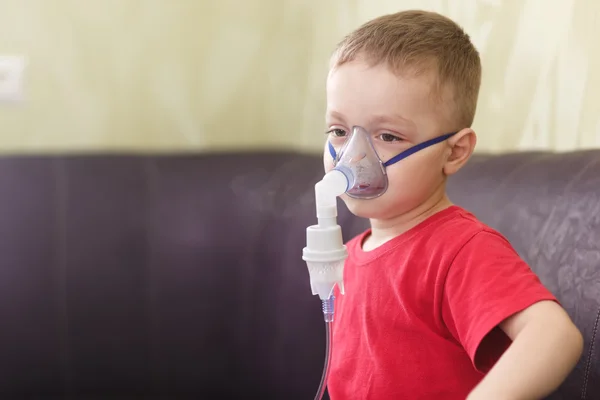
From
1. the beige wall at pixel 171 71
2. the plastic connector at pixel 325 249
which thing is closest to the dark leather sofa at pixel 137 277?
the beige wall at pixel 171 71

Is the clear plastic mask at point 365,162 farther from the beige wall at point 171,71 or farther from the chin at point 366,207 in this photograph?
the beige wall at point 171,71

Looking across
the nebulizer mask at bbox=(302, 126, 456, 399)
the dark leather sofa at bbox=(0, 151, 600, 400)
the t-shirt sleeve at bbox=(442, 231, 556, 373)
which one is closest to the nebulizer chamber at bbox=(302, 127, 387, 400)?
the nebulizer mask at bbox=(302, 126, 456, 399)

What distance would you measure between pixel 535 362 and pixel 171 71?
1.55 m

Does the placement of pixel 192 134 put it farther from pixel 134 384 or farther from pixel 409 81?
pixel 409 81

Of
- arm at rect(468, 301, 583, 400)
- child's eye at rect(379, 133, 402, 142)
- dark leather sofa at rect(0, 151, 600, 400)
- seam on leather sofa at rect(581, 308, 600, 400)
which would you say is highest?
child's eye at rect(379, 133, 402, 142)

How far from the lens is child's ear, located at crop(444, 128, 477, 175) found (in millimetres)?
926

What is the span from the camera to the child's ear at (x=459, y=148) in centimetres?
93

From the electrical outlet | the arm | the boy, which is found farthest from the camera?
the electrical outlet

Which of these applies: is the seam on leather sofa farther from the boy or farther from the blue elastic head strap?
the blue elastic head strap

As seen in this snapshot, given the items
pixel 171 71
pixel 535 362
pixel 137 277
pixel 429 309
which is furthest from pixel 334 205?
pixel 171 71

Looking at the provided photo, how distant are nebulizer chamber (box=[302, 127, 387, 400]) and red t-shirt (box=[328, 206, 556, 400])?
0.06 m

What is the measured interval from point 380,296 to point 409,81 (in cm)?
26

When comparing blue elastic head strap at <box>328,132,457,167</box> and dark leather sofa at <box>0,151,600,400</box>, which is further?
dark leather sofa at <box>0,151,600,400</box>

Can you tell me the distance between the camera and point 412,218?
3.12 ft
